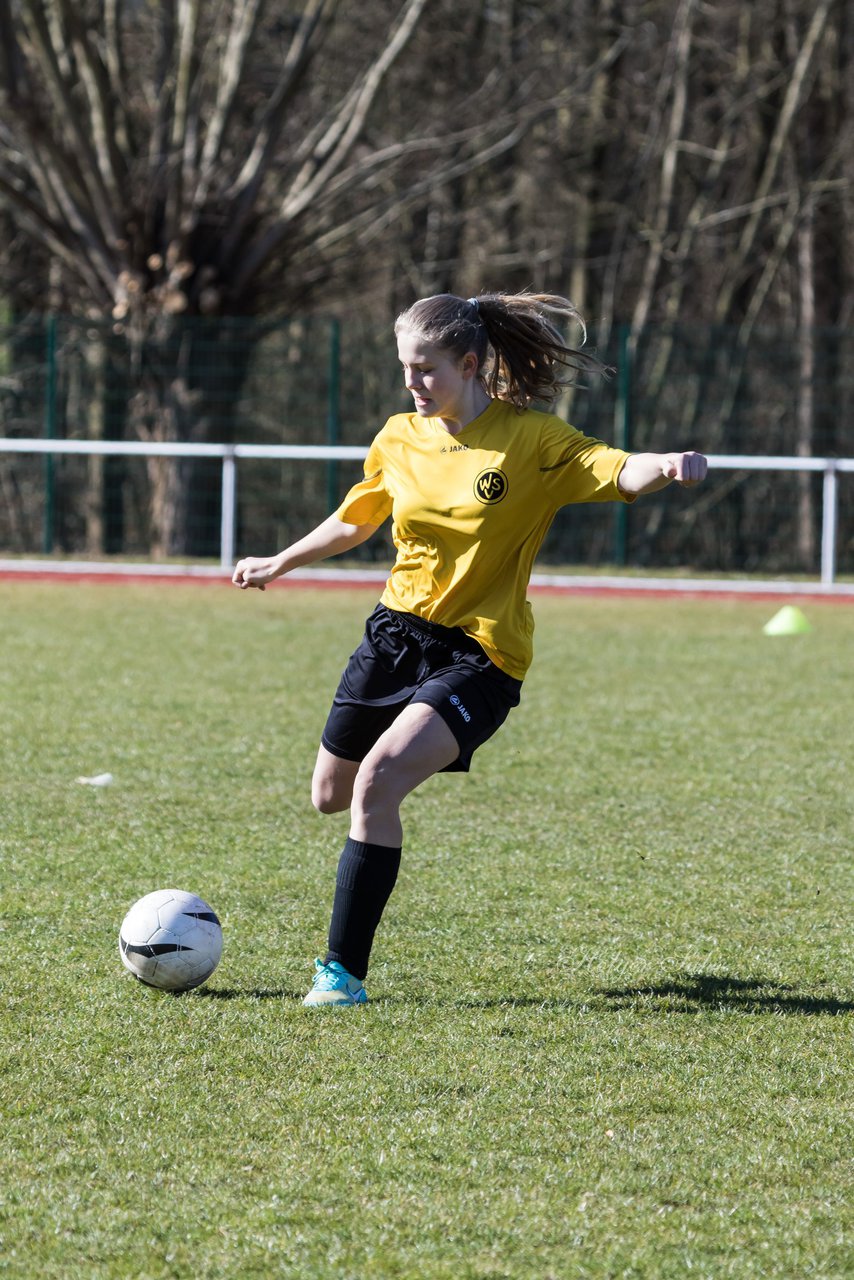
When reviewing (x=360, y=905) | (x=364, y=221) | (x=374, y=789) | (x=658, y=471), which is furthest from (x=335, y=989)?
(x=364, y=221)

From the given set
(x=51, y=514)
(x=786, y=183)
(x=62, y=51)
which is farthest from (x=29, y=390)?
(x=786, y=183)

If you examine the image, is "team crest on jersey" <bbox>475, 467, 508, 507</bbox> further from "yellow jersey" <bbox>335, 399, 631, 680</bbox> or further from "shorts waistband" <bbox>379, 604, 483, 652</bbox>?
"shorts waistband" <bbox>379, 604, 483, 652</bbox>

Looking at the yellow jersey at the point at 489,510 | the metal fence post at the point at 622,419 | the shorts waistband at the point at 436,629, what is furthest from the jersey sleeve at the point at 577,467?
the metal fence post at the point at 622,419

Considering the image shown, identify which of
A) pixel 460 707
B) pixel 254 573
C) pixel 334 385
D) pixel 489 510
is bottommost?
pixel 460 707

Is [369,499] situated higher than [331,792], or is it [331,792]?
[369,499]

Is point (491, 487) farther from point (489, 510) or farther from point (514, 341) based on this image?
point (514, 341)

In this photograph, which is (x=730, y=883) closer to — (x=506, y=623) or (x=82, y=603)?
(x=506, y=623)

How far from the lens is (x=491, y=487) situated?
4449 mm

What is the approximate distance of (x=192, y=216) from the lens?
762 inches

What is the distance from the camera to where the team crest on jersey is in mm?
4445

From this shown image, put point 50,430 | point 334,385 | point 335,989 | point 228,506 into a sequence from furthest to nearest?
point 334,385 < point 50,430 < point 228,506 < point 335,989

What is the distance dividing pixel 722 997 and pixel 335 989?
1.02m

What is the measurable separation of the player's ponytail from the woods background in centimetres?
1379

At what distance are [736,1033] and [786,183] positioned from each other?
872 inches
